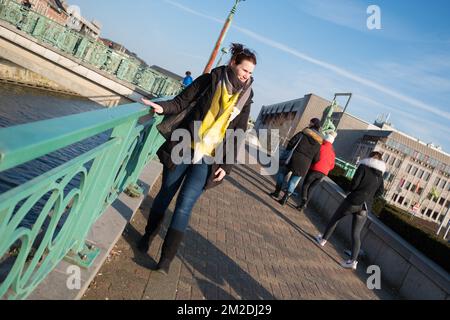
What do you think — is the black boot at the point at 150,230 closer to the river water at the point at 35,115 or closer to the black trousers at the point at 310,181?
the river water at the point at 35,115

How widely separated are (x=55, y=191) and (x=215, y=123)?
1.80 metres

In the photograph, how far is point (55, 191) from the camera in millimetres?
2121

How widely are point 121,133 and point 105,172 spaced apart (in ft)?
1.01

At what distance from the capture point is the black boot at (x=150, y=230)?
13.4 feet

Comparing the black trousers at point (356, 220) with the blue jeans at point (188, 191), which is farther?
the black trousers at point (356, 220)

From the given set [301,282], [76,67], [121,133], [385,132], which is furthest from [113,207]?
[385,132]

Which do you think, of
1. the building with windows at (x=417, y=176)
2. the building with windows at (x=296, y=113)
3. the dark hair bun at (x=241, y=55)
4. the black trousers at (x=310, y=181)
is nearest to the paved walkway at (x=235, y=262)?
the black trousers at (x=310, y=181)

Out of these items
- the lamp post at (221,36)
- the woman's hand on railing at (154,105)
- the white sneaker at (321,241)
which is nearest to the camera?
the woman's hand on railing at (154,105)

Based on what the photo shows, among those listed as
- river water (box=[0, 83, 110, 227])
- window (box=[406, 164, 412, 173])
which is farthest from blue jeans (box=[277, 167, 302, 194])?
window (box=[406, 164, 412, 173])

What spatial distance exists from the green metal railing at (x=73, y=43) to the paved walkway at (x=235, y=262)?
18.4 m

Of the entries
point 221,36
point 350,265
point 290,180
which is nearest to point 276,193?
point 290,180

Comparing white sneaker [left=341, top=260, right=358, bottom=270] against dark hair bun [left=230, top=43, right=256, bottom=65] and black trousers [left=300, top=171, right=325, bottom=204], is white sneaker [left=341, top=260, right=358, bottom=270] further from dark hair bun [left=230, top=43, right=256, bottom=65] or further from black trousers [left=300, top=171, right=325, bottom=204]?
dark hair bun [left=230, top=43, right=256, bottom=65]

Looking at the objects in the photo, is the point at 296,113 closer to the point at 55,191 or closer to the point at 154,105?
the point at 154,105

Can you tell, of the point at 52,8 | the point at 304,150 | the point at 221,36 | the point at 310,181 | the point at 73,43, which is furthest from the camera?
the point at 52,8
